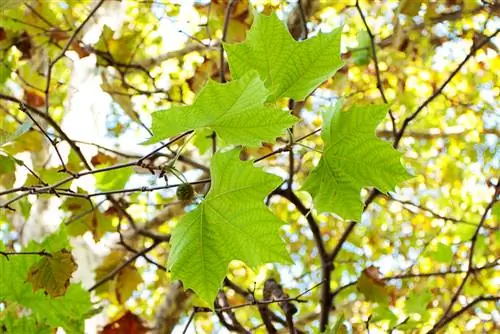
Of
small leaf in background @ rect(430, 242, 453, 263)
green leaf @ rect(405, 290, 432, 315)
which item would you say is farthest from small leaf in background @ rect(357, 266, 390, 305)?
small leaf in background @ rect(430, 242, 453, 263)

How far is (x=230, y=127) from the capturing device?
2.34ft

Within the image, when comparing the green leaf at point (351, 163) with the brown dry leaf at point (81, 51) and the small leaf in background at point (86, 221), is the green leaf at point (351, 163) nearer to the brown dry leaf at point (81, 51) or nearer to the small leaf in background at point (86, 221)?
the small leaf in background at point (86, 221)

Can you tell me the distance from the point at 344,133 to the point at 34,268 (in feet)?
1.98

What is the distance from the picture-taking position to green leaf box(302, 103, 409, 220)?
0.83 metres

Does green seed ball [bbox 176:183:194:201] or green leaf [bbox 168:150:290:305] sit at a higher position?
green seed ball [bbox 176:183:194:201]

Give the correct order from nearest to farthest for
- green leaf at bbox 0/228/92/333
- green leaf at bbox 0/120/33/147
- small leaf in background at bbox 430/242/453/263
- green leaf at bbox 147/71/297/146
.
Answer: green leaf at bbox 147/71/297/146
green leaf at bbox 0/120/33/147
green leaf at bbox 0/228/92/333
small leaf in background at bbox 430/242/453/263

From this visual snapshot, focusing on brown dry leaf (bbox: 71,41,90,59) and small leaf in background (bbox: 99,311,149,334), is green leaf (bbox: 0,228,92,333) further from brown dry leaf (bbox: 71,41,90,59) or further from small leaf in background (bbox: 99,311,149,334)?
brown dry leaf (bbox: 71,41,90,59)

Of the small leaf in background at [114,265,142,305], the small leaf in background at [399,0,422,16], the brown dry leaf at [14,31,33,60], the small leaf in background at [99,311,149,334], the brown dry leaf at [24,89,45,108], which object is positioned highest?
the brown dry leaf at [14,31,33,60]

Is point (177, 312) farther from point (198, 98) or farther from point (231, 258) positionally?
point (198, 98)

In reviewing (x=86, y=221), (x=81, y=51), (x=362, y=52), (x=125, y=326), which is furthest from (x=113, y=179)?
(x=362, y=52)

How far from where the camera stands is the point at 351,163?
854 mm

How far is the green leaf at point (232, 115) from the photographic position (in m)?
0.68

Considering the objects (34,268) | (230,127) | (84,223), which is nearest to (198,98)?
(230,127)

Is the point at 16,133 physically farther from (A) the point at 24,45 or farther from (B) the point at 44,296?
(A) the point at 24,45
